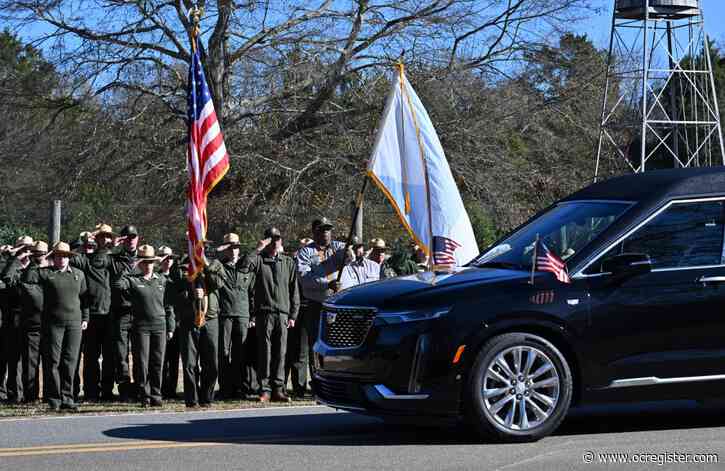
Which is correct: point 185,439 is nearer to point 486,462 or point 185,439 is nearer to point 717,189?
point 486,462

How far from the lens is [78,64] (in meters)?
22.7

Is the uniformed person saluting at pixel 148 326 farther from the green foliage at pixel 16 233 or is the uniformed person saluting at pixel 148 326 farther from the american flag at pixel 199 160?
the green foliage at pixel 16 233

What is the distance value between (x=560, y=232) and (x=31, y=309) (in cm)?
708

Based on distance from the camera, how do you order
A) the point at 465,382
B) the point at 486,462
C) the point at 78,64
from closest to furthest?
the point at 486,462 → the point at 465,382 → the point at 78,64

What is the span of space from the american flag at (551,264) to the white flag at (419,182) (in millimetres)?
1961

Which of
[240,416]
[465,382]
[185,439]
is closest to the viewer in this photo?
[465,382]

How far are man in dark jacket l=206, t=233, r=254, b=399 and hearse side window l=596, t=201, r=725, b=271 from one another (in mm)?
5822

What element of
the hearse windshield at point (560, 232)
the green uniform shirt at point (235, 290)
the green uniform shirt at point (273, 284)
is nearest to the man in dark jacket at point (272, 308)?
the green uniform shirt at point (273, 284)

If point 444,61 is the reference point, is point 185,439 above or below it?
below

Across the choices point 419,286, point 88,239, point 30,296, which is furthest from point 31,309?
point 419,286

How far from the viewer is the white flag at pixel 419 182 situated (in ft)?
36.7

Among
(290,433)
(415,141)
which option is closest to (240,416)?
(290,433)

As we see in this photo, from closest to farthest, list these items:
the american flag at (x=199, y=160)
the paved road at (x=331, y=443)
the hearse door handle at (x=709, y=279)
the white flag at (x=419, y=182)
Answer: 1. the paved road at (x=331, y=443)
2. the hearse door handle at (x=709, y=279)
3. the white flag at (x=419, y=182)
4. the american flag at (x=199, y=160)

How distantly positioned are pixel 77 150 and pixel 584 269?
15.8 meters
